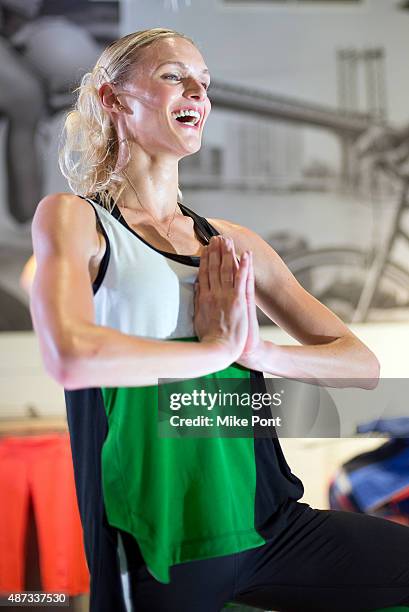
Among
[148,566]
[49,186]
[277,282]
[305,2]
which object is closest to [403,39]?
[305,2]

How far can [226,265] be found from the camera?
1.02 meters

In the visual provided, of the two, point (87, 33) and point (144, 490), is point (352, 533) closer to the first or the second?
point (144, 490)

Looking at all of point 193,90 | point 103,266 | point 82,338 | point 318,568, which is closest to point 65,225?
point 103,266

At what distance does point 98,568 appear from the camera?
0.95 meters

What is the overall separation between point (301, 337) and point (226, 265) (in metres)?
0.22

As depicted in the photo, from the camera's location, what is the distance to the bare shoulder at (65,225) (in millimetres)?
950

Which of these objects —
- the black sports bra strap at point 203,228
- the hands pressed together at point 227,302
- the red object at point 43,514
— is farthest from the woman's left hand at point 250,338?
the red object at point 43,514

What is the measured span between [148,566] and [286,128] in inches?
90.4

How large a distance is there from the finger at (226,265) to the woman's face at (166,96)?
15cm

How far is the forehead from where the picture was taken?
3.56 ft

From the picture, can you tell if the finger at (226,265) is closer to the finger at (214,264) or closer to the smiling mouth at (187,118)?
the finger at (214,264)

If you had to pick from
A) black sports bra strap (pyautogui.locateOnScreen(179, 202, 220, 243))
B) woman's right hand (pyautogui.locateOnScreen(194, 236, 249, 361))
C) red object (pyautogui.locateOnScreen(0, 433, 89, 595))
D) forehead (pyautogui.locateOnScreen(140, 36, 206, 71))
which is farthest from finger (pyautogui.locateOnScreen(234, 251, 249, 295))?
red object (pyautogui.locateOnScreen(0, 433, 89, 595))

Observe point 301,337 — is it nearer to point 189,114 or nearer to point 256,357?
point 256,357

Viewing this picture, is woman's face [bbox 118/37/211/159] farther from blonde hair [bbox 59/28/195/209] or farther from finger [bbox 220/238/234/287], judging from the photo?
finger [bbox 220/238/234/287]
